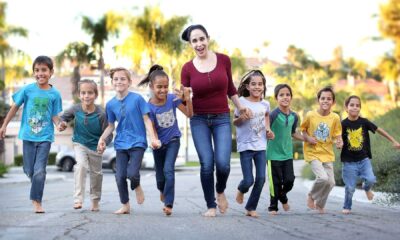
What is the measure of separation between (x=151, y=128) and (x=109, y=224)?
1.45m

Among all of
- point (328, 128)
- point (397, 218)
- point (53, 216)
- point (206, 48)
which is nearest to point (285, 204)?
point (328, 128)

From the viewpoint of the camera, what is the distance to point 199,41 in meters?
8.29

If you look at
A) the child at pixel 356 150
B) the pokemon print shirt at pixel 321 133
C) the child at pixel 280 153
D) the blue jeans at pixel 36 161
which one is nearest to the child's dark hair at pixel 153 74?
the blue jeans at pixel 36 161

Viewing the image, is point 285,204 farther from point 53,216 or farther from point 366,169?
point 53,216

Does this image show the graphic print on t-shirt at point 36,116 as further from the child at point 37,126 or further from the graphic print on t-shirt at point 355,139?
the graphic print on t-shirt at point 355,139

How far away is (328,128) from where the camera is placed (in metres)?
9.50

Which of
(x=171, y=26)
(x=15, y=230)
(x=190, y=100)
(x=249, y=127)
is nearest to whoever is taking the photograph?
(x=15, y=230)

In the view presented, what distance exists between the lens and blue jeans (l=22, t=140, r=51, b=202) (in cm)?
884

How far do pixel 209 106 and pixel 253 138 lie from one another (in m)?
0.70

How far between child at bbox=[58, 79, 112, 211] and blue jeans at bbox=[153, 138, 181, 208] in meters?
0.89

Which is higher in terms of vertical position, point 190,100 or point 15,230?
point 190,100

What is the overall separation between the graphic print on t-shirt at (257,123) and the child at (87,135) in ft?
6.00

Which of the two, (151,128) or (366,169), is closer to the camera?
(151,128)

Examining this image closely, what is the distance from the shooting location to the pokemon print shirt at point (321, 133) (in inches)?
374
